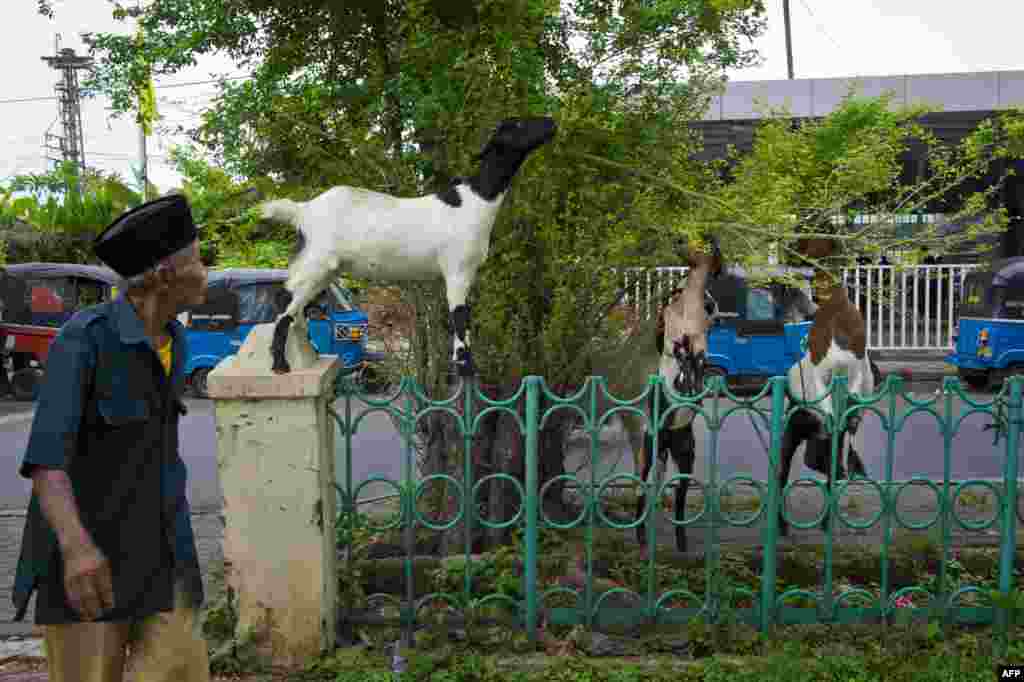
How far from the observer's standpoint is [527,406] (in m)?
3.92

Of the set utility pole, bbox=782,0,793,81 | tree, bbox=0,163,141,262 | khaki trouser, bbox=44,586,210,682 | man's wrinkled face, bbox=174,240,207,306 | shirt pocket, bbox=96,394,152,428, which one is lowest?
khaki trouser, bbox=44,586,210,682

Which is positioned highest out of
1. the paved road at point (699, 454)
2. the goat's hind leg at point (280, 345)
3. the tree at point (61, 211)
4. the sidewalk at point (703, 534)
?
the tree at point (61, 211)

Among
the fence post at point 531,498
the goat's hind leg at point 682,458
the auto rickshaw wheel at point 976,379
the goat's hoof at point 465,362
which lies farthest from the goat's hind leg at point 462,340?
the auto rickshaw wheel at point 976,379

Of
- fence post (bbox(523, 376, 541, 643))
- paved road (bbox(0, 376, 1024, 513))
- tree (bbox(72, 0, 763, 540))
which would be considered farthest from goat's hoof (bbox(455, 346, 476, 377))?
paved road (bbox(0, 376, 1024, 513))

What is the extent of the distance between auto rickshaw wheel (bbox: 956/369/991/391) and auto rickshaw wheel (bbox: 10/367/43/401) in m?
14.2

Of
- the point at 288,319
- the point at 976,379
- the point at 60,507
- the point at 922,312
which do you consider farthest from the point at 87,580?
the point at 922,312

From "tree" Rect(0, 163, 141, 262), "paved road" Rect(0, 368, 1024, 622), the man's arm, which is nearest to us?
the man's arm

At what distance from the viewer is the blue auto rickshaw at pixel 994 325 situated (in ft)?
39.9

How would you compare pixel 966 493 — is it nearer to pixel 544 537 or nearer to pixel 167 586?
pixel 544 537

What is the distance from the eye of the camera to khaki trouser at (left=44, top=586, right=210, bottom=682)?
7.73 ft

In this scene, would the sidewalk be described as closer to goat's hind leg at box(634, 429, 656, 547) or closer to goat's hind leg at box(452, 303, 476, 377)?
goat's hind leg at box(634, 429, 656, 547)

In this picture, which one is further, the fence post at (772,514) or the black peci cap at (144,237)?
the fence post at (772,514)

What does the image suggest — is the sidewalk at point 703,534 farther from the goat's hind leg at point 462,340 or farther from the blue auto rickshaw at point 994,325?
the blue auto rickshaw at point 994,325

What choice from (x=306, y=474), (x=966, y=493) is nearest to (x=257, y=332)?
(x=306, y=474)
